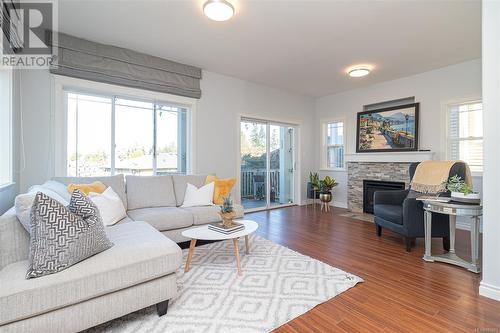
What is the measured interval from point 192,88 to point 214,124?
0.75 m

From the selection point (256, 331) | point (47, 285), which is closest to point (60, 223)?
point (47, 285)

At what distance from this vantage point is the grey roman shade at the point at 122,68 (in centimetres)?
316

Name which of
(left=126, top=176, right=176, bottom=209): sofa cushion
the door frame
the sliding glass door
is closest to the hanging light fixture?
the door frame

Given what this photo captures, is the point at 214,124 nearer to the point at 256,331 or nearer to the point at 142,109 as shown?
the point at 142,109

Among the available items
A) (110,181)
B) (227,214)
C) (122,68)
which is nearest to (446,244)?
(227,214)

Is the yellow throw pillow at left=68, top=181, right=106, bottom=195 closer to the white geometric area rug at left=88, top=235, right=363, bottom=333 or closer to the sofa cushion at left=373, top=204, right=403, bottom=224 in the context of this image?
the white geometric area rug at left=88, top=235, right=363, bottom=333

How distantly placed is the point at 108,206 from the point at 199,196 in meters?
1.18

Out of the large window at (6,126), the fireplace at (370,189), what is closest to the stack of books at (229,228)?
the large window at (6,126)

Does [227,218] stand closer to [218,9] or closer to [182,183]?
[182,183]

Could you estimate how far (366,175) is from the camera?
17.0ft

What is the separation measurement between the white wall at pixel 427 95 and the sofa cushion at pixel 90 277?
15.8ft

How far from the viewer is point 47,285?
1303mm

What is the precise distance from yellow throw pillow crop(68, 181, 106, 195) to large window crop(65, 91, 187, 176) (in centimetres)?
89

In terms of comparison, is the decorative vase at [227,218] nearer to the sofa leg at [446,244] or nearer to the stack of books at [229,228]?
the stack of books at [229,228]
